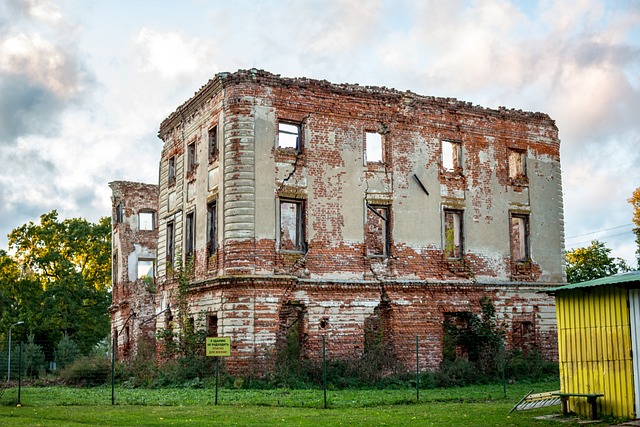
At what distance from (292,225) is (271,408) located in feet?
30.7

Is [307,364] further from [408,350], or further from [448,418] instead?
[448,418]

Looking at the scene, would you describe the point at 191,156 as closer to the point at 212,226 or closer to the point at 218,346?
the point at 212,226

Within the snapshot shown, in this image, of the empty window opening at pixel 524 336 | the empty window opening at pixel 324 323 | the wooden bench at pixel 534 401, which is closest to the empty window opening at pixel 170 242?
the empty window opening at pixel 324 323

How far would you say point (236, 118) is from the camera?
25.6 m

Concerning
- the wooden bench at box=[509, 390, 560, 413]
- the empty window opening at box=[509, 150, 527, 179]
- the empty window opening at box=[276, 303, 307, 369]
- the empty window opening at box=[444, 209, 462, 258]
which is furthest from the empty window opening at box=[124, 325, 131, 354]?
the wooden bench at box=[509, 390, 560, 413]

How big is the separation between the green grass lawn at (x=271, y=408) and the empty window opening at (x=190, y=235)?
5617 millimetres

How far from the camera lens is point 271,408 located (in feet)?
60.0

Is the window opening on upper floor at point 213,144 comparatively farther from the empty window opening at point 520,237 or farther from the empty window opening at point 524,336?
the empty window opening at point 524,336

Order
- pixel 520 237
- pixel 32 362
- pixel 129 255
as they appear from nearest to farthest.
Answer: pixel 520 237 < pixel 32 362 < pixel 129 255

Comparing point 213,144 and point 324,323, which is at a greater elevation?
point 213,144

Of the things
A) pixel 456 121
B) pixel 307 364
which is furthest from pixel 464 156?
pixel 307 364

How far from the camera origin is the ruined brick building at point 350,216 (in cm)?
2536

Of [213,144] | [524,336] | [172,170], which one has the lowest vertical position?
[524,336]

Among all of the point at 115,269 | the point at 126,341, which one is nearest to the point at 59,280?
the point at 115,269
